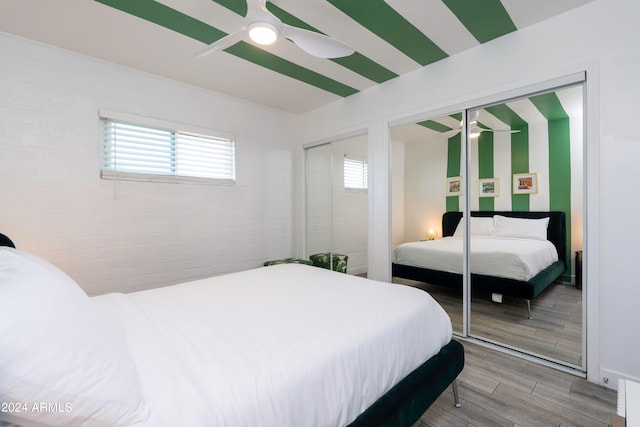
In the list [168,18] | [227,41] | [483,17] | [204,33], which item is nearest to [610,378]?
[483,17]

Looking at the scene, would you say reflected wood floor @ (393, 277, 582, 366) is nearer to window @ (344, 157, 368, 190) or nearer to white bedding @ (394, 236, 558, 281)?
white bedding @ (394, 236, 558, 281)

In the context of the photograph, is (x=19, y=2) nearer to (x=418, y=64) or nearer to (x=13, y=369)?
(x=13, y=369)

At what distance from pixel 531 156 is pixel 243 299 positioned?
257 centimetres

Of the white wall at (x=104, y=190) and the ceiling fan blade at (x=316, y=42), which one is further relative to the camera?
the white wall at (x=104, y=190)

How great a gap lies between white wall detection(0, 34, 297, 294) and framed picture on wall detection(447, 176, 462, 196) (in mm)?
2380

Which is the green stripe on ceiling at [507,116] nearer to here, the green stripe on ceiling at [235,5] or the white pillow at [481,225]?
the white pillow at [481,225]

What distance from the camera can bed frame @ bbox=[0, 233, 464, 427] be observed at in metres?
1.19

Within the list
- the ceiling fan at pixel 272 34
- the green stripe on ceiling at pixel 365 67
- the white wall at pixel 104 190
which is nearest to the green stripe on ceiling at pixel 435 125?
the green stripe on ceiling at pixel 365 67

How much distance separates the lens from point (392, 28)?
7.68ft

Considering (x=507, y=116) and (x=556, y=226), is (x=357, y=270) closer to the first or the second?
(x=556, y=226)

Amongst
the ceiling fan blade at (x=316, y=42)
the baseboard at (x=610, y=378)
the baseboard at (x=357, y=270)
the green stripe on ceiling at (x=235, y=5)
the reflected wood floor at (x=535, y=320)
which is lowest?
the baseboard at (x=610, y=378)

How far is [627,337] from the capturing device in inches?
74.7

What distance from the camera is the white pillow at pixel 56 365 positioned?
25.0 inches

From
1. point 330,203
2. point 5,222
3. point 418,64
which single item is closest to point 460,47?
point 418,64
